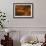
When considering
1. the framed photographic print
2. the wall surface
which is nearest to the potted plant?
the wall surface

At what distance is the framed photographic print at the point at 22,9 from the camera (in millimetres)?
5074

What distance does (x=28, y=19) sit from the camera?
5090mm

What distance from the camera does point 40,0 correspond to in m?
5.07

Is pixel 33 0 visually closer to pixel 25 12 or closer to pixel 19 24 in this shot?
pixel 25 12

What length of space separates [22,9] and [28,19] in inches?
15.5

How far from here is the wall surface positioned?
5.08 metres

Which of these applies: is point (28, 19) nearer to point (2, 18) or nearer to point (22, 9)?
point (22, 9)

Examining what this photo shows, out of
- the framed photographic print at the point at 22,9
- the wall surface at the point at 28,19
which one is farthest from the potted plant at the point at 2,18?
the framed photographic print at the point at 22,9

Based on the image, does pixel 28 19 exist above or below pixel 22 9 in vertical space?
below

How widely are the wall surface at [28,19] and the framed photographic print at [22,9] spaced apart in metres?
0.10

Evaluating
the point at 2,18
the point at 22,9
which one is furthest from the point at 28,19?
the point at 2,18

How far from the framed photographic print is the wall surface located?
10 cm

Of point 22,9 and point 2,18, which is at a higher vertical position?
point 22,9

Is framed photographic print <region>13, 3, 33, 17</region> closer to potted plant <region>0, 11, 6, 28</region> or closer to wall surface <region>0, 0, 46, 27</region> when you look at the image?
wall surface <region>0, 0, 46, 27</region>
